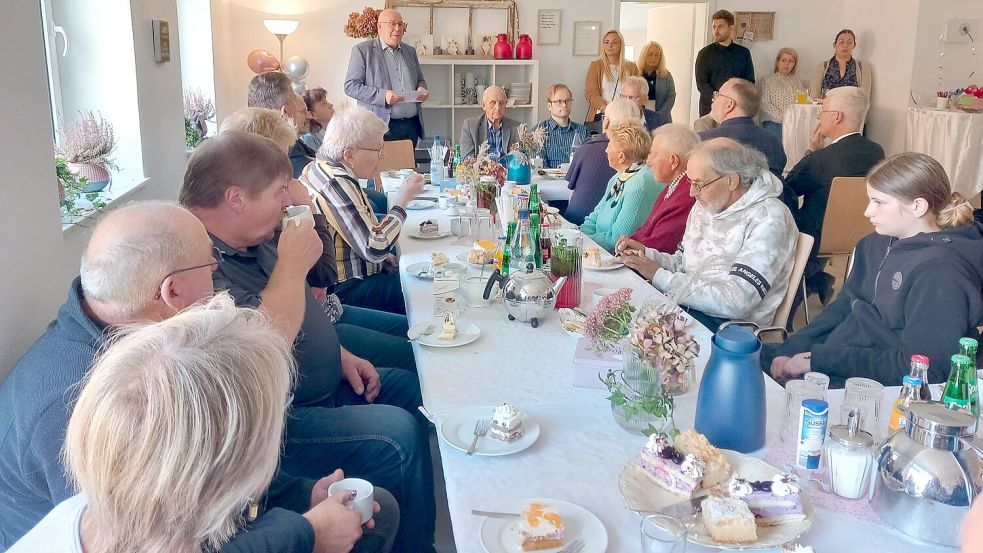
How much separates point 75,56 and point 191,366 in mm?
3138

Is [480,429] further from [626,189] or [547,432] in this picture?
[626,189]

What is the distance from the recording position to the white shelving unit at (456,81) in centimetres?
752

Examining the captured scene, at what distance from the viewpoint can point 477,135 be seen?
565 cm

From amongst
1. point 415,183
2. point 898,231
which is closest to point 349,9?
point 415,183

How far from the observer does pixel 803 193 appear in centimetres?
421

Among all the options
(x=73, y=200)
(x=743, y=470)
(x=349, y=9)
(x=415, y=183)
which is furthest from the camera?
(x=349, y=9)

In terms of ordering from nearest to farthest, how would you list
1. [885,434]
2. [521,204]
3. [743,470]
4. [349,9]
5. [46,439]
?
[46,439] < [743,470] < [885,434] < [521,204] < [349,9]

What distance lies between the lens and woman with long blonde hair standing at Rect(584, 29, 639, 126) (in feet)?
23.8

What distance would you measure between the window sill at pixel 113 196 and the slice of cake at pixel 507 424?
61.8 inches

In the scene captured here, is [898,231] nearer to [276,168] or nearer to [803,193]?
[276,168]

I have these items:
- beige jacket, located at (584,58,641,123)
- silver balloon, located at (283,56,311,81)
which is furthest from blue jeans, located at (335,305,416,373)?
beige jacket, located at (584,58,641,123)

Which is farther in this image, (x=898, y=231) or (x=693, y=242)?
(x=693, y=242)

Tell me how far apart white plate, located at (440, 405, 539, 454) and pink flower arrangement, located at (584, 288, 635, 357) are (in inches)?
9.6

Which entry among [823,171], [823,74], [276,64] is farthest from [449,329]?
[823,74]
